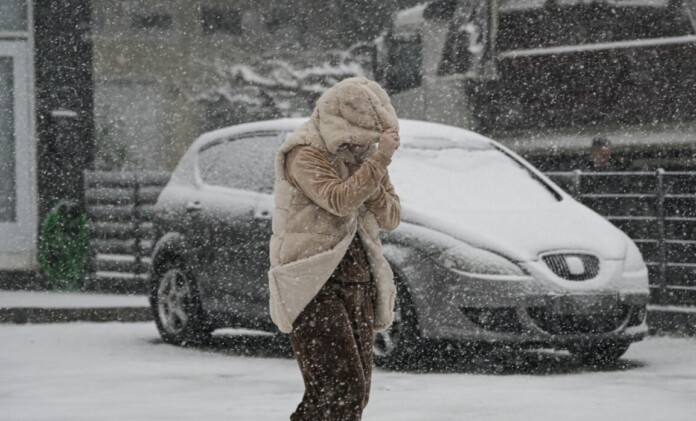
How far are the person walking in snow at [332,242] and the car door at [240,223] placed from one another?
16.0 ft

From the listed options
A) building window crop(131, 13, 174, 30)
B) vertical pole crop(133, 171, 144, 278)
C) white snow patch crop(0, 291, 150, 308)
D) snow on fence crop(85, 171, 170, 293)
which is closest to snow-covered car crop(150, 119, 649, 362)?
white snow patch crop(0, 291, 150, 308)

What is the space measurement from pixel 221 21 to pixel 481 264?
1228 inches

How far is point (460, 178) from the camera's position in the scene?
1098cm

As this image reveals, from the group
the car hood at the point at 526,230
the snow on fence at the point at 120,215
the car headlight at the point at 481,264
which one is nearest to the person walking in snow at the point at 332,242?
the car headlight at the point at 481,264

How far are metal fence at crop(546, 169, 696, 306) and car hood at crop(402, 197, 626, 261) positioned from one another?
2449mm

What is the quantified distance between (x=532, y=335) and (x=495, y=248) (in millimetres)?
596

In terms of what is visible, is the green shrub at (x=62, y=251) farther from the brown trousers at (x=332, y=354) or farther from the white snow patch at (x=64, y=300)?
the brown trousers at (x=332, y=354)

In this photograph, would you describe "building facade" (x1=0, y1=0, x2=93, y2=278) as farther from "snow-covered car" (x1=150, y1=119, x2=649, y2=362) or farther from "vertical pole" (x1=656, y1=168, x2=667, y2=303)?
"vertical pole" (x1=656, y1=168, x2=667, y2=303)

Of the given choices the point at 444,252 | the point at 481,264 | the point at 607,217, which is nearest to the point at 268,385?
the point at 444,252

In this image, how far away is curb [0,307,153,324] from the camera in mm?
13352

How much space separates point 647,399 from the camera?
890 cm

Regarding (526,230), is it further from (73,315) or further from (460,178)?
(73,315)

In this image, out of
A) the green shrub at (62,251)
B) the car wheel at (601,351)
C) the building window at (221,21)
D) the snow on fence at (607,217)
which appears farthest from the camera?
the building window at (221,21)

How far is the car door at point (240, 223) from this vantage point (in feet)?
35.7
